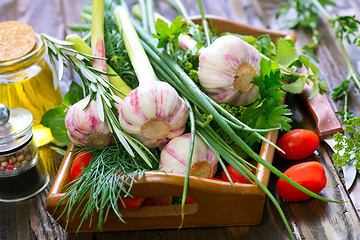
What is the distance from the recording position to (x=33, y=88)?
1.07 metres

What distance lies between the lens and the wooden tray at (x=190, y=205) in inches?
30.1

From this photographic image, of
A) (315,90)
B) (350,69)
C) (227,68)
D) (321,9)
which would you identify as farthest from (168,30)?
(321,9)

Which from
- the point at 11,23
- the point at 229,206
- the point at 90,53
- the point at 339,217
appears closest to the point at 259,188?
the point at 229,206

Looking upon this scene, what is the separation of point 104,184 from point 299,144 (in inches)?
16.0

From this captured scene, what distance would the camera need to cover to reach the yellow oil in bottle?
1.03m

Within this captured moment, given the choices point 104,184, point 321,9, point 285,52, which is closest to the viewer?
point 104,184

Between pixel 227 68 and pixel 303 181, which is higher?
pixel 227 68

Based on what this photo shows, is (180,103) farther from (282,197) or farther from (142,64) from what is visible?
(282,197)

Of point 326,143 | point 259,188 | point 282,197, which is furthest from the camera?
point 326,143

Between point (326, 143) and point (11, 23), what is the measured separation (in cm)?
81

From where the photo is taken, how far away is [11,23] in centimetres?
112

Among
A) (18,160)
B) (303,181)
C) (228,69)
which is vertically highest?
(228,69)

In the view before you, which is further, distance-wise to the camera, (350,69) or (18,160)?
(350,69)

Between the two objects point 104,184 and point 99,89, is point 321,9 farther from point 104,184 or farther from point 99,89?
point 104,184
